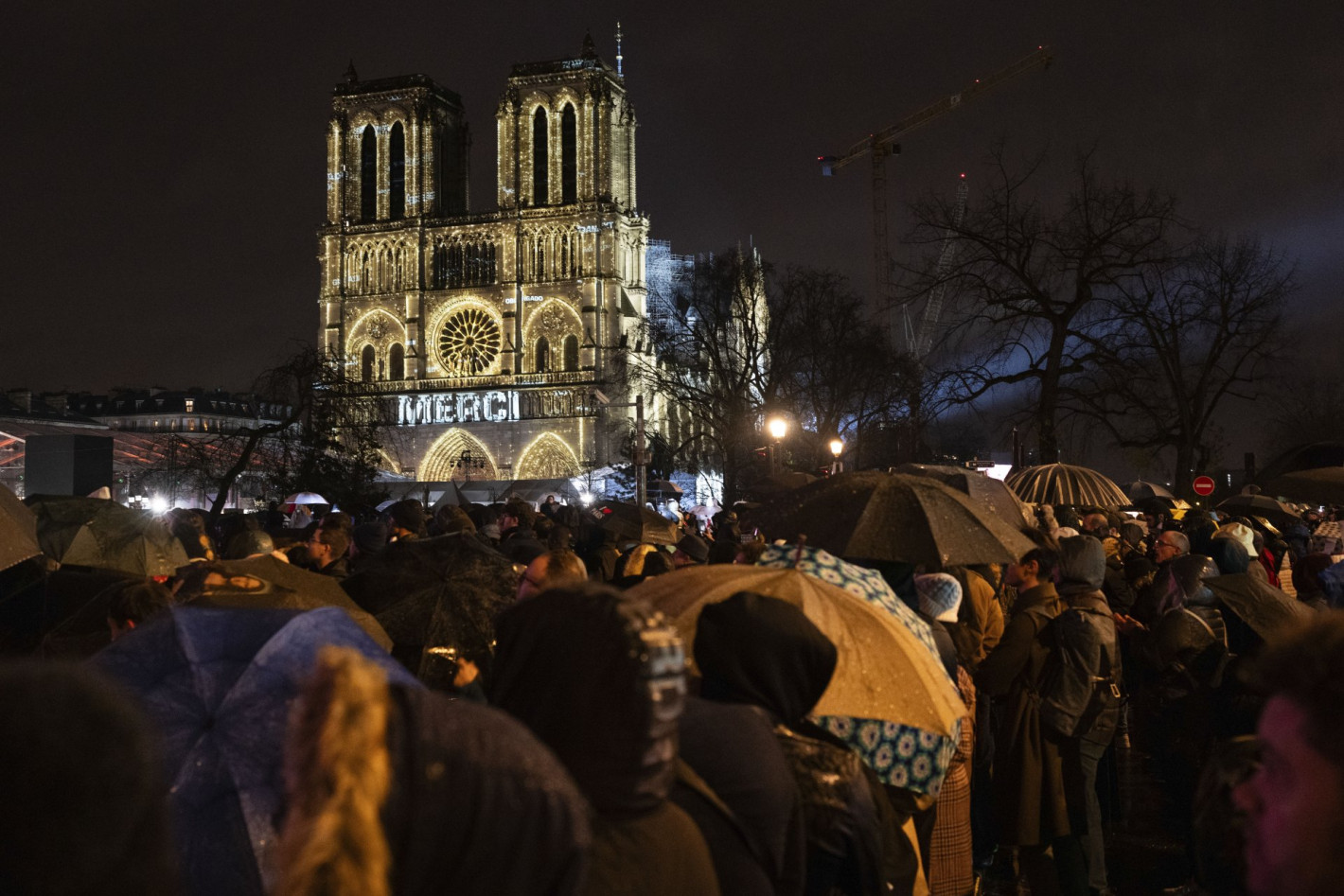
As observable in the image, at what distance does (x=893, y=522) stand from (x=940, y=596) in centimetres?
37

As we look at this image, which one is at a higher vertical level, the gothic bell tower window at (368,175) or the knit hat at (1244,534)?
the gothic bell tower window at (368,175)

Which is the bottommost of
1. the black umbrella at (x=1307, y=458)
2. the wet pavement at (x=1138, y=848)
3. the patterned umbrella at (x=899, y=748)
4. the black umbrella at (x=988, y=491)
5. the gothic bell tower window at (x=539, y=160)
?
the wet pavement at (x=1138, y=848)

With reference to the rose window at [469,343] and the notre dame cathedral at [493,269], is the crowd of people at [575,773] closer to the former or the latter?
the notre dame cathedral at [493,269]

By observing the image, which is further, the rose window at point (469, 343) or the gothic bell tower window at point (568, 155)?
the rose window at point (469, 343)

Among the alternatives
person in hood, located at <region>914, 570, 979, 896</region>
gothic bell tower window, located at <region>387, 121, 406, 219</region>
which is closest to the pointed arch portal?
gothic bell tower window, located at <region>387, 121, 406, 219</region>

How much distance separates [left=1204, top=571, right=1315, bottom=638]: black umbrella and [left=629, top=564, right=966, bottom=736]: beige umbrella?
8.72 ft

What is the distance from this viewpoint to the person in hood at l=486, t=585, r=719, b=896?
5.84 feet

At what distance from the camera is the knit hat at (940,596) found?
5.57m

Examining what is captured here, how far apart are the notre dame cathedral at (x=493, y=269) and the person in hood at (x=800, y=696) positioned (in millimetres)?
55242

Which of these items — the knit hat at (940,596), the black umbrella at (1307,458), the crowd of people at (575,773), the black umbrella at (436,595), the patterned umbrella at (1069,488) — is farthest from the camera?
the black umbrella at (1307,458)

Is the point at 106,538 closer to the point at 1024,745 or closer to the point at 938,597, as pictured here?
the point at 938,597

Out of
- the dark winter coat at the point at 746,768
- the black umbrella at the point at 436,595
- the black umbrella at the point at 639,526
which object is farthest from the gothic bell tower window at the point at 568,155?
the dark winter coat at the point at 746,768

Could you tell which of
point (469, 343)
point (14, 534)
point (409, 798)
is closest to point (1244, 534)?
point (14, 534)

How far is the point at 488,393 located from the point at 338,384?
109 feet
